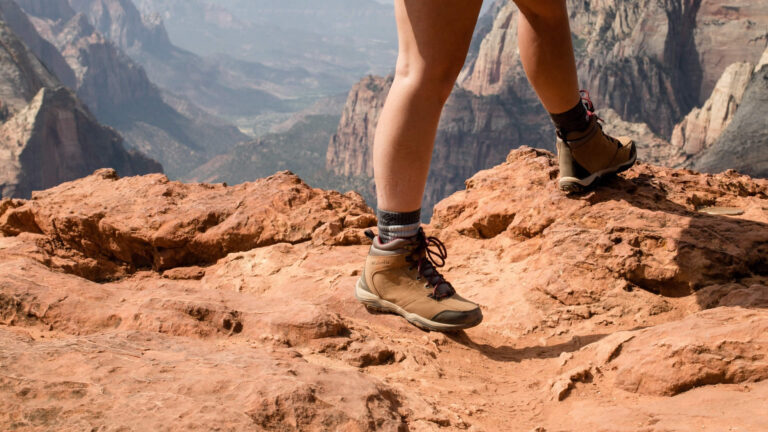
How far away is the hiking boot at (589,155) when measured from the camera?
124 inches

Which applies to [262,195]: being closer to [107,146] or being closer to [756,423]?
[756,423]

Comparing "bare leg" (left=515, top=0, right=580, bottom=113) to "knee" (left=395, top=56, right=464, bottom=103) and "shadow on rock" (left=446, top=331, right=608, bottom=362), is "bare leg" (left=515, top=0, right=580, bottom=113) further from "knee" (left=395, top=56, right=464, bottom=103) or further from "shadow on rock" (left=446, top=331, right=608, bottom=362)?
"shadow on rock" (left=446, top=331, right=608, bottom=362)

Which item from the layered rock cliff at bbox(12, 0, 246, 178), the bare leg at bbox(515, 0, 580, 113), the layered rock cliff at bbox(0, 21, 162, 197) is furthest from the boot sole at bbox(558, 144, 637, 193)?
the layered rock cliff at bbox(12, 0, 246, 178)

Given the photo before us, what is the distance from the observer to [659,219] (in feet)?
10.2

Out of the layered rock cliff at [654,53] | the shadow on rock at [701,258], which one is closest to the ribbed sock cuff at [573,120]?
the shadow on rock at [701,258]

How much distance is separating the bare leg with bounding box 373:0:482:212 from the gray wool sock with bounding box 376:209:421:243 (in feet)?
0.10

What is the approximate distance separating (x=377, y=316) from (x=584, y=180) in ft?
4.60

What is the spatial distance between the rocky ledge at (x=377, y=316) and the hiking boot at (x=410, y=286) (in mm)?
79

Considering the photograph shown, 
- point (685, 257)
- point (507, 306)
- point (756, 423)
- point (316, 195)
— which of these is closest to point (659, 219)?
point (685, 257)

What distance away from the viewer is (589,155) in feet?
10.5

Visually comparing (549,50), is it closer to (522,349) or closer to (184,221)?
(522,349)

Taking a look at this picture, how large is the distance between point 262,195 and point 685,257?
2.64 m

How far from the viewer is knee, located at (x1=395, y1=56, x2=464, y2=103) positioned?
2312 millimetres

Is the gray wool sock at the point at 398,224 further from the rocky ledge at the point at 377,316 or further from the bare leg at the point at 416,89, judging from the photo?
the rocky ledge at the point at 377,316
